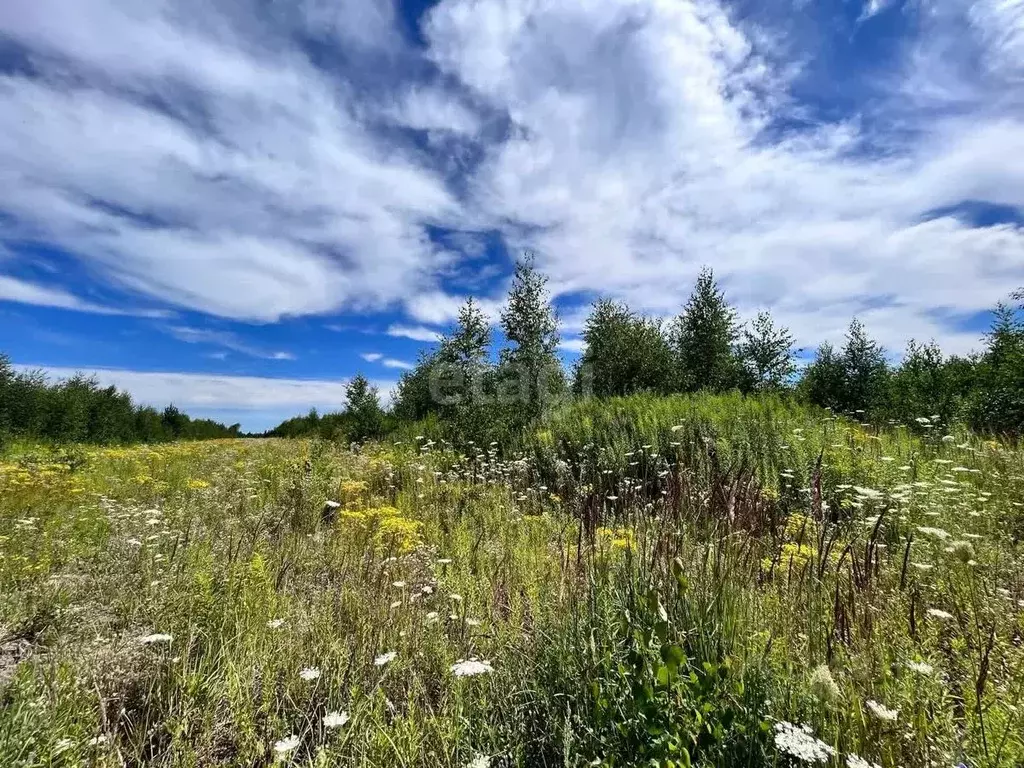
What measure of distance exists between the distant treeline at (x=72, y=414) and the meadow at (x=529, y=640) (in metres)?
20.2

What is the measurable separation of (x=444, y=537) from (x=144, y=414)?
3349 centimetres

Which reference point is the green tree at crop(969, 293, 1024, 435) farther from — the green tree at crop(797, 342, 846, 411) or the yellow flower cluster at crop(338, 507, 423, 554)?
the yellow flower cluster at crop(338, 507, 423, 554)

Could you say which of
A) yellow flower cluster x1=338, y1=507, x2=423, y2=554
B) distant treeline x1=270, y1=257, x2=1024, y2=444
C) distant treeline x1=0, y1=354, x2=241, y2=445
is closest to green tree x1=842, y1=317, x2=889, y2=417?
distant treeline x1=270, y1=257, x2=1024, y2=444

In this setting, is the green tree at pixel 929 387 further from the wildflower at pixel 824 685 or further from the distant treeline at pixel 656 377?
the wildflower at pixel 824 685

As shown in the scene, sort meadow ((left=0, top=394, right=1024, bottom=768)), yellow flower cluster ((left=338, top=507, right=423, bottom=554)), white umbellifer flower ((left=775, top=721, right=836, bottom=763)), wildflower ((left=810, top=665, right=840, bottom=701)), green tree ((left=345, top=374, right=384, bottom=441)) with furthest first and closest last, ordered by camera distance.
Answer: green tree ((left=345, top=374, right=384, bottom=441)) < yellow flower cluster ((left=338, top=507, right=423, bottom=554)) < meadow ((left=0, top=394, right=1024, bottom=768)) < wildflower ((left=810, top=665, right=840, bottom=701)) < white umbellifer flower ((left=775, top=721, right=836, bottom=763))

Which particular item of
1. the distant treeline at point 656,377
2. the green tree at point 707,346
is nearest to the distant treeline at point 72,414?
the distant treeline at point 656,377

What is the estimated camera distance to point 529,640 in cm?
240

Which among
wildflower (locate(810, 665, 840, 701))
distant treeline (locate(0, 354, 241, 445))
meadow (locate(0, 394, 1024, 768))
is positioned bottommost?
meadow (locate(0, 394, 1024, 768))

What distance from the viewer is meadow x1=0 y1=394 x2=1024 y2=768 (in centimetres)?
153

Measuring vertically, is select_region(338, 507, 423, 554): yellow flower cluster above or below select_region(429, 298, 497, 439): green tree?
A: below

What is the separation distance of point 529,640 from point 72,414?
28.6 metres

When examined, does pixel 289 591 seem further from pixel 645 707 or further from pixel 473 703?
pixel 645 707

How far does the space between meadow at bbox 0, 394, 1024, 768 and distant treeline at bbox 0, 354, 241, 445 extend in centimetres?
2018

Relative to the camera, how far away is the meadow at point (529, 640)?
153cm
